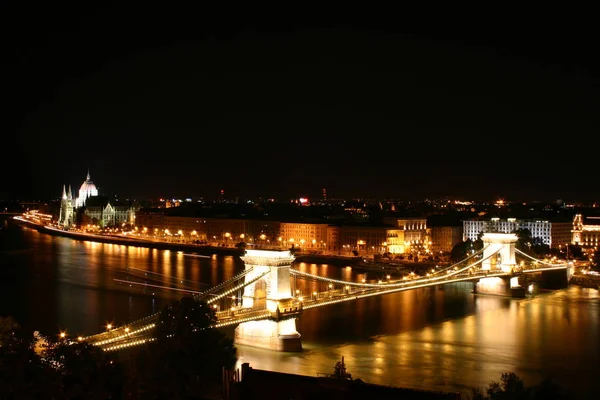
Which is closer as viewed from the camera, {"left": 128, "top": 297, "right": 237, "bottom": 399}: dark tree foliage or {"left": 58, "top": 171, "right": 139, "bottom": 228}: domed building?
{"left": 128, "top": 297, "right": 237, "bottom": 399}: dark tree foliage

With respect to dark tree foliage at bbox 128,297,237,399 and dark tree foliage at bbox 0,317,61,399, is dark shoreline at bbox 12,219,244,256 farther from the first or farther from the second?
dark tree foliage at bbox 0,317,61,399

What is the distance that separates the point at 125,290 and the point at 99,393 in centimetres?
1369

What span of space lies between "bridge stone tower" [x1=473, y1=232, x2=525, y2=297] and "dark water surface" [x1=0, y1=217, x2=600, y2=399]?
65cm

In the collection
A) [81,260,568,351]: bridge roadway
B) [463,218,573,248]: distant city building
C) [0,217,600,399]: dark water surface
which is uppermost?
[463,218,573,248]: distant city building

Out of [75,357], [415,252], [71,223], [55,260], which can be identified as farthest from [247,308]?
[71,223]

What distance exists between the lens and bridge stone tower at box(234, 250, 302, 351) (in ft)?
43.3

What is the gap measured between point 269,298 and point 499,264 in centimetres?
1394

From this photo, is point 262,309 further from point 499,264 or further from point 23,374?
point 499,264

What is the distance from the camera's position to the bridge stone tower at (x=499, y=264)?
911 inches

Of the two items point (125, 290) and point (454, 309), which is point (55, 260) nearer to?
point (125, 290)

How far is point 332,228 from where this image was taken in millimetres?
39625

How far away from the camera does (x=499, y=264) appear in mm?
25766

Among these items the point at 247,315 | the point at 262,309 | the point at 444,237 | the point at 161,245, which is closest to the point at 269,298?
the point at 262,309

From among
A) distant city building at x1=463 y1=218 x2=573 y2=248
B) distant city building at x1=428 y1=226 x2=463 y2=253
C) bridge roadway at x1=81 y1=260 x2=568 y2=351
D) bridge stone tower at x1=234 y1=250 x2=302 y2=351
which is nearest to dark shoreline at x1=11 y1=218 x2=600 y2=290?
distant city building at x1=428 y1=226 x2=463 y2=253
